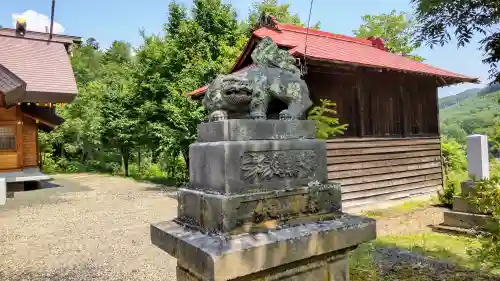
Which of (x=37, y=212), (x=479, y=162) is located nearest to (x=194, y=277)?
(x=479, y=162)

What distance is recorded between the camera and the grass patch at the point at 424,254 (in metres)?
3.96

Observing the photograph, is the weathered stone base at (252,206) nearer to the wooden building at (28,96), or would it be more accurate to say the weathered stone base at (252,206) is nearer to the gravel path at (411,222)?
the gravel path at (411,222)

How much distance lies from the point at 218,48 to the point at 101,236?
39.7ft

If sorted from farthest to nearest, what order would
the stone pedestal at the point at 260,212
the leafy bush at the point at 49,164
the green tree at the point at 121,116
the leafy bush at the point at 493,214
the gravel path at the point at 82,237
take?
the leafy bush at the point at 49,164, the green tree at the point at 121,116, the gravel path at the point at 82,237, the leafy bush at the point at 493,214, the stone pedestal at the point at 260,212

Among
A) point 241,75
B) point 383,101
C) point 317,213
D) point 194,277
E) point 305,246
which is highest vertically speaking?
point 383,101

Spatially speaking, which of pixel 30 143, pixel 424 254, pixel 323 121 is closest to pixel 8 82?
pixel 30 143

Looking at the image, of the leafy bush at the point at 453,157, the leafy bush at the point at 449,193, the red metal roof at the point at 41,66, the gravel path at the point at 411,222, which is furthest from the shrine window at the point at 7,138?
the leafy bush at the point at 453,157

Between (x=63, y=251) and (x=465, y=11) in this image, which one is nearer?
(x=465, y=11)

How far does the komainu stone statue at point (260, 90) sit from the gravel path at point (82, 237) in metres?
3.77

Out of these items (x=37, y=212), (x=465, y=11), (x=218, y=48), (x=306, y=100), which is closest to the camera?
(x=306, y=100)

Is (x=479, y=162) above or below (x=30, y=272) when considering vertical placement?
above

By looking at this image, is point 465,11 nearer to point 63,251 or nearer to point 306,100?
point 306,100

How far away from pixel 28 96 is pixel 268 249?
15895mm

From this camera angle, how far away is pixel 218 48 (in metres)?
17.6
